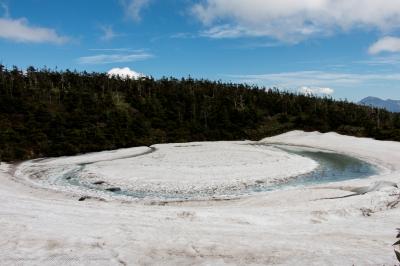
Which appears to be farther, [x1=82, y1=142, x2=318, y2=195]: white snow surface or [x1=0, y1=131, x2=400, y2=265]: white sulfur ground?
[x1=82, y1=142, x2=318, y2=195]: white snow surface

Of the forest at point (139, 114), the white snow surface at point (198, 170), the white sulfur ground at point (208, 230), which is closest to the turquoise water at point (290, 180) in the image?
the white snow surface at point (198, 170)

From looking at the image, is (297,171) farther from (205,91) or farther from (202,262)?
(205,91)

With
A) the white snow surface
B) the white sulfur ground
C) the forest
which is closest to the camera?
the white sulfur ground

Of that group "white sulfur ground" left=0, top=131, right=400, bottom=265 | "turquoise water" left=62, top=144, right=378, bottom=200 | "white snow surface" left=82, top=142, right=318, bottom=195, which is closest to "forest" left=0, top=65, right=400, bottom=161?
"white snow surface" left=82, top=142, right=318, bottom=195

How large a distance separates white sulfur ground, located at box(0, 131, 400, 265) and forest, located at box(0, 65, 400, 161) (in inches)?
1735

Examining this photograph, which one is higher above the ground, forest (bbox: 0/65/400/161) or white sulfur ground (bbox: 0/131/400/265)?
forest (bbox: 0/65/400/161)

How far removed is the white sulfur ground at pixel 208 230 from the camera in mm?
18875

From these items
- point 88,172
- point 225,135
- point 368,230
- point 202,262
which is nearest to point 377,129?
point 225,135

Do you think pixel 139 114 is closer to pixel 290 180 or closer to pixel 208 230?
pixel 290 180

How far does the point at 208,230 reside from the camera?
23.4 meters

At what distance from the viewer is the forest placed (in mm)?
84250

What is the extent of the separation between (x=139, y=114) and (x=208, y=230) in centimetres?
9094

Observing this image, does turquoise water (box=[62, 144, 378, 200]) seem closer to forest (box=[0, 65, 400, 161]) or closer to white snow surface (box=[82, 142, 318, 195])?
white snow surface (box=[82, 142, 318, 195])

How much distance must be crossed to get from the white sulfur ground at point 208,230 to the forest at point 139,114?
44.1 m
